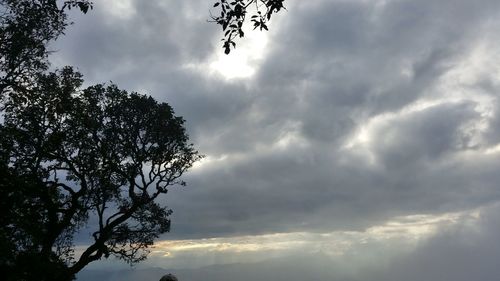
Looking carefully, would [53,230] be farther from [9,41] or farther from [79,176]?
[9,41]

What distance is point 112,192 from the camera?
31.1 m

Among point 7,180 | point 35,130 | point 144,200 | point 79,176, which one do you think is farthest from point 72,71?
point 7,180

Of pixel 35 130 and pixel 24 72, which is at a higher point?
pixel 24 72

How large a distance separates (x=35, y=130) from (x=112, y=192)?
7.36 meters

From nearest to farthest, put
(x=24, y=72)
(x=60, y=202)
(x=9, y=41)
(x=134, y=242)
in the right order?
(x=9, y=41), (x=24, y=72), (x=60, y=202), (x=134, y=242)

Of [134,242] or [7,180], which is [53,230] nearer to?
[134,242]

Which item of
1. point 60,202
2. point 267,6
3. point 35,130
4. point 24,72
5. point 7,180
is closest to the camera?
point 267,6

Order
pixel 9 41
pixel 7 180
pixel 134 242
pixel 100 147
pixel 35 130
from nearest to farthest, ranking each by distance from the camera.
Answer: pixel 7 180 < pixel 9 41 < pixel 35 130 < pixel 100 147 < pixel 134 242

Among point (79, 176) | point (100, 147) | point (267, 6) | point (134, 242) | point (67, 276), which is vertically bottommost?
point (67, 276)

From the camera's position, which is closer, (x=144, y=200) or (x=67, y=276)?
(x=67, y=276)

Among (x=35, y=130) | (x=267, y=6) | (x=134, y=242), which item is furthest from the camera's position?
(x=134, y=242)

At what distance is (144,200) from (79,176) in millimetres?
5290

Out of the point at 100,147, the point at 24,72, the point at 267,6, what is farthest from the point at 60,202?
the point at 267,6

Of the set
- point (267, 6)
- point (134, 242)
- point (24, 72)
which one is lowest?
point (134, 242)
